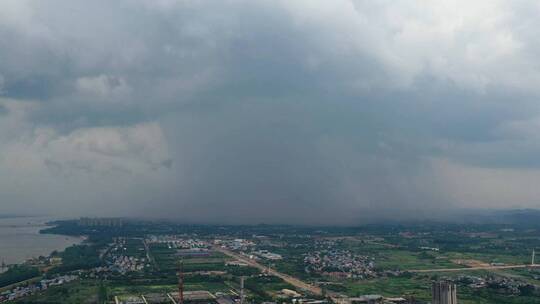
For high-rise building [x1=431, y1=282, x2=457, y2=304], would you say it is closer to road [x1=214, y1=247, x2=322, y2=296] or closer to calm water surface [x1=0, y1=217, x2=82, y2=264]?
road [x1=214, y1=247, x2=322, y2=296]

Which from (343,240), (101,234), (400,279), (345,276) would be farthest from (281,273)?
Result: (101,234)

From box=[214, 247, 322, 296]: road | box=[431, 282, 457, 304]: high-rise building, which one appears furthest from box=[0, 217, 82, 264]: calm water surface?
box=[431, 282, 457, 304]: high-rise building

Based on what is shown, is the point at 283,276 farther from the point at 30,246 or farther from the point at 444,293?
the point at 30,246

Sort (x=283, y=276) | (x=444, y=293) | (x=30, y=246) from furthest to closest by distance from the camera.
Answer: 1. (x=30, y=246)
2. (x=283, y=276)
3. (x=444, y=293)

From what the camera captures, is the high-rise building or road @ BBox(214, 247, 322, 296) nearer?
the high-rise building

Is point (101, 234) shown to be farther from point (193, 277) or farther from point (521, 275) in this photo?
point (521, 275)

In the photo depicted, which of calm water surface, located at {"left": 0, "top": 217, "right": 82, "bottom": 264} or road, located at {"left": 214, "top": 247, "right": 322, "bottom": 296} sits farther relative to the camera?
calm water surface, located at {"left": 0, "top": 217, "right": 82, "bottom": 264}

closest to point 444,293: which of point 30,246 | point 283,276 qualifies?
point 283,276

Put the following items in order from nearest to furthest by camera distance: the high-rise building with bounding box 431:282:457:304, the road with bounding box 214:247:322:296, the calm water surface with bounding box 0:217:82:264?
the high-rise building with bounding box 431:282:457:304, the road with bounding box 214:247:322:296, the calm water surface with bounding box 0:217:82:264

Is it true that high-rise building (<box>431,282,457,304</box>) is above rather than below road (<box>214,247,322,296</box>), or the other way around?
above

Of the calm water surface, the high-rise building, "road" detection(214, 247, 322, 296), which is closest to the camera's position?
the high-rise building

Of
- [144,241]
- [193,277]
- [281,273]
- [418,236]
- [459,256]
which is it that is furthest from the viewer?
[418,236]
